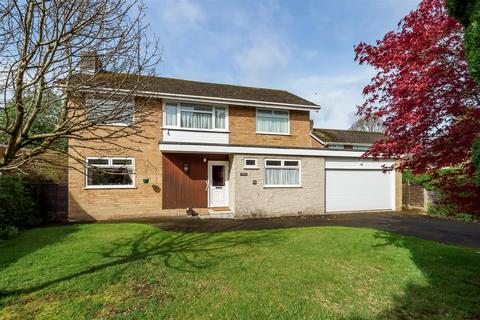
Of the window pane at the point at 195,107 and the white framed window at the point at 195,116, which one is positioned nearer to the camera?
the white framed window at the point at 195,116

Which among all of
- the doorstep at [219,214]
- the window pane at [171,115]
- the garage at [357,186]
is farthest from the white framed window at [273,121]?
the doorstep at [219,214]

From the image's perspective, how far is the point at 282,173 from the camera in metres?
12.9

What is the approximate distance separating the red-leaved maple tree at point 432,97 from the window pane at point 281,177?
7.91 m

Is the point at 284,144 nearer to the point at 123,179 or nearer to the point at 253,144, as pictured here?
the point at 253,144

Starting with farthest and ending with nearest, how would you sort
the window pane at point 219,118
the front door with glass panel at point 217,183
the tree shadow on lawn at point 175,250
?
the window pane at point 219,118, the front door with glass panel at point 217,183, the tree shadow on lawn at point 175,250

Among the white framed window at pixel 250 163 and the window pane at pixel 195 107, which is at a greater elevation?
the window pane at pixel 195 107

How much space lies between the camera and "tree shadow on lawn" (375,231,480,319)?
3788mm

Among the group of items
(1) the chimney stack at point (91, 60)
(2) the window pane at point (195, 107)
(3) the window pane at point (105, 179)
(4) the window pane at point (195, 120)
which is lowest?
(3) the window pane at point (105, 179)

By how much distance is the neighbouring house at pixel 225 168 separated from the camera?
11.5 meters

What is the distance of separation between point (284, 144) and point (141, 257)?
31.5 feet

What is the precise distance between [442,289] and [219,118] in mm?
10589

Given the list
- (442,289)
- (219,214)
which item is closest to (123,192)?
(219,214)

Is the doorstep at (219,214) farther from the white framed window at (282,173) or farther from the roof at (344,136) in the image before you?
the roof at (344,136)

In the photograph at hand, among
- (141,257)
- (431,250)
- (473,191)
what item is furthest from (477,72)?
(141,257)
